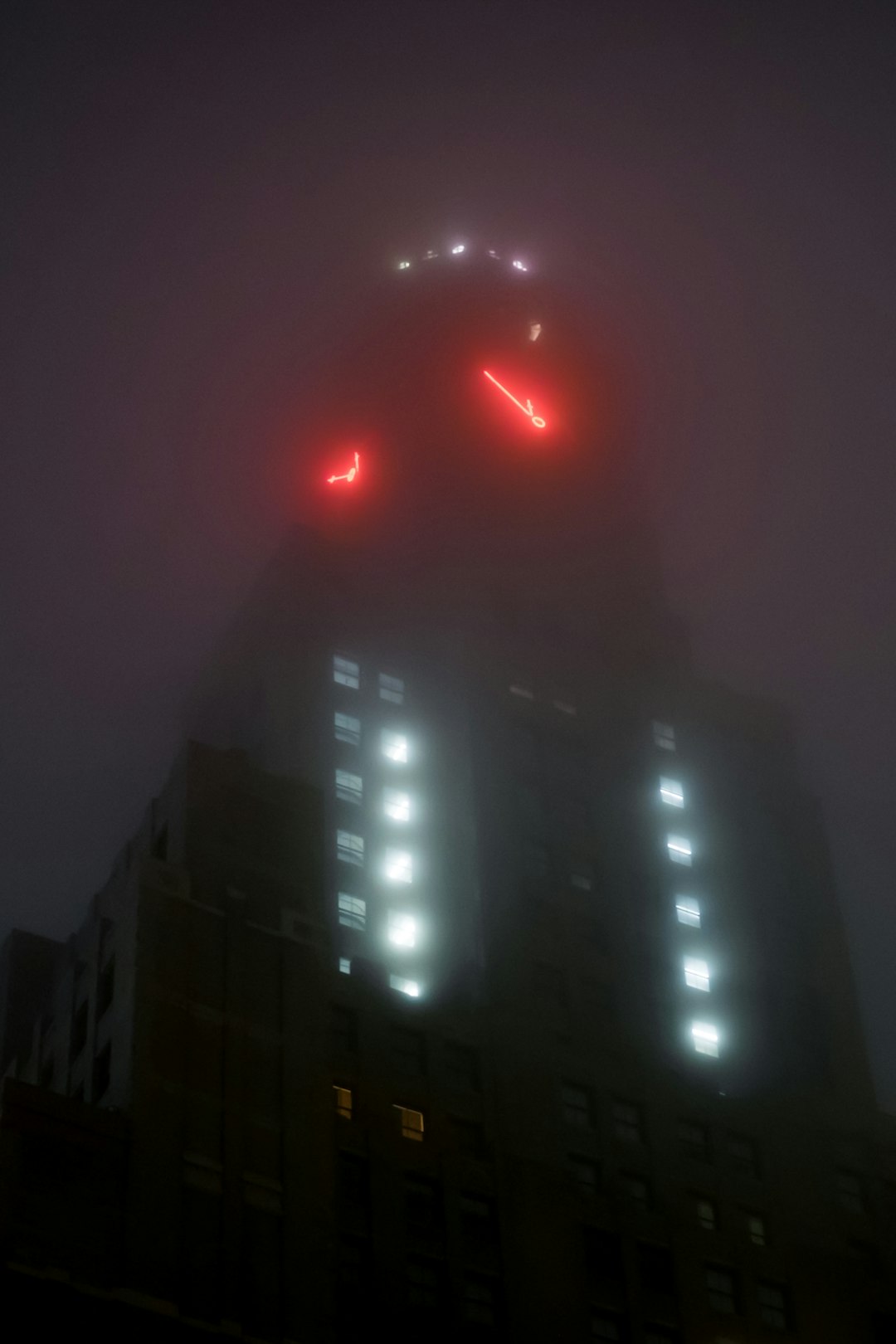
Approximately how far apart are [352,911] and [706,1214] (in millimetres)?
25660

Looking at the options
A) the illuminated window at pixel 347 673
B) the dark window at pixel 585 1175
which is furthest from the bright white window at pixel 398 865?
the dark window at pixel 585 1175

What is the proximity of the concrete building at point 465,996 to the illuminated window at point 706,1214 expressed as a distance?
149 millimetres

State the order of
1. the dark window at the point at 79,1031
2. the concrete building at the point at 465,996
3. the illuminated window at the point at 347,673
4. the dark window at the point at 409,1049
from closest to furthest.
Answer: the concrete building at the point at 465,996 → the dark window at the point at 79,1031 → the dark window at the point at 409,1049 → the illuminated window at the point at 347,673

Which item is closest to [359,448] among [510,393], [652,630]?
[510,393]

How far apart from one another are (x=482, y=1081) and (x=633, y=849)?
26.8 m

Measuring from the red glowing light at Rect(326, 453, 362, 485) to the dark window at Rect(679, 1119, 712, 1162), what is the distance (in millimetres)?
72978

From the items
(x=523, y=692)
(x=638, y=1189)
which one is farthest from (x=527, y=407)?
(x=638, y=1189)

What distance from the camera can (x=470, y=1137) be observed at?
9888cm

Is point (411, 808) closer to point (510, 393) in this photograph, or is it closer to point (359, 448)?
point (359, 448)

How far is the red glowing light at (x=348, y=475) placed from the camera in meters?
165

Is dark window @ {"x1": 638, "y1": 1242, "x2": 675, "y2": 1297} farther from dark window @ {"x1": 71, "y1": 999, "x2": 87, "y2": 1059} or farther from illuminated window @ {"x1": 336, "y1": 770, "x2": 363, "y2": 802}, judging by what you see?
illuminated window @ {"x1": 336, "y1": 770, "x2": 363, "y2": 802}

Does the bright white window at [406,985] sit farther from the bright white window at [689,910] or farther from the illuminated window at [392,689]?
the illuminated window at [392,689]

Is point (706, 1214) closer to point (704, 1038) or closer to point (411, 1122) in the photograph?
point (704, 1038)

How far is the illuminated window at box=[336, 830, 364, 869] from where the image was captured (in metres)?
117
